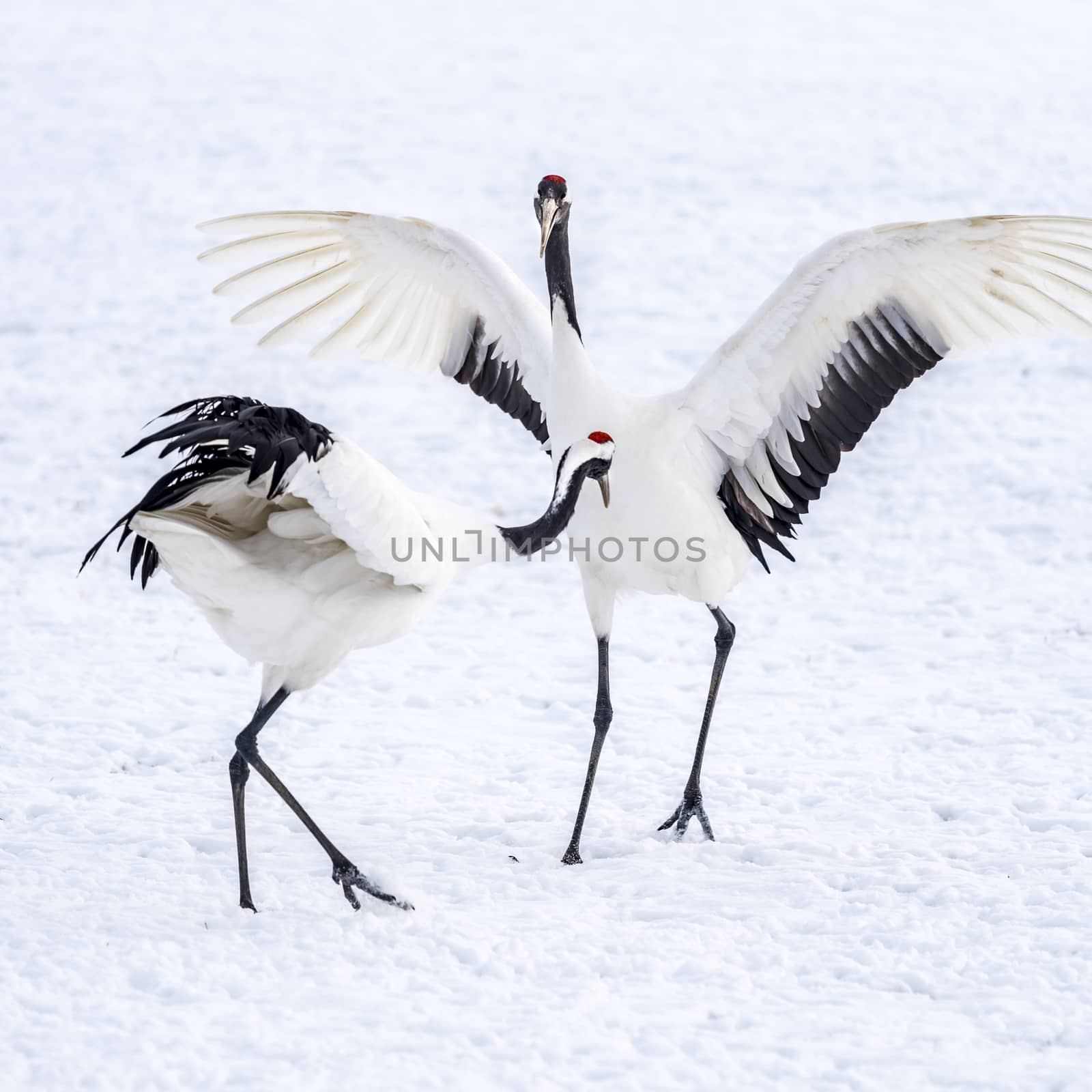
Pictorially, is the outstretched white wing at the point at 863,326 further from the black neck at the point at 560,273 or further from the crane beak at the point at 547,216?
the crane beak at the point at 547,216

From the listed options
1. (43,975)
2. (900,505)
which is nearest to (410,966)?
(43,975)

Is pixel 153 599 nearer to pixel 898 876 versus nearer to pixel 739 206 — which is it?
pixel 898 876

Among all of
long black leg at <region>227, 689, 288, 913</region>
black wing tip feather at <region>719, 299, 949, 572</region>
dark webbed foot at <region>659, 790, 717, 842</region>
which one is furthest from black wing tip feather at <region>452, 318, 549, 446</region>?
long black leg at <region>227, 689, 288, 913</region>

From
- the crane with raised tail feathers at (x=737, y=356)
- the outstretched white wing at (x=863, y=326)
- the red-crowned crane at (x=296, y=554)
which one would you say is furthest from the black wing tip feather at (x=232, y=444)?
the outstretched white wing at (x=863, y=326)

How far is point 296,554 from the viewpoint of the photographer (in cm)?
376

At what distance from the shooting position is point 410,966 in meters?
3.54

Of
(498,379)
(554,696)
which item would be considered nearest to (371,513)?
(498,379)

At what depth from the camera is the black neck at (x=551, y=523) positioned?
12.9 ft

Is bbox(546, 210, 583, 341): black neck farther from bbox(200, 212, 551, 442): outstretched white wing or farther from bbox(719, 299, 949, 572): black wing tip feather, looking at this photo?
bbox(719, 299, 949, 572): black wing tip feather

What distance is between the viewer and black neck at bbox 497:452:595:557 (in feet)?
12.9

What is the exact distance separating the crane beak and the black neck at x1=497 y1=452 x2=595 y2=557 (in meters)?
0.87

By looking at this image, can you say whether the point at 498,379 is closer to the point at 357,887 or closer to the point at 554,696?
the point at 554,696

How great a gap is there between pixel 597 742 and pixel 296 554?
1.37 meters

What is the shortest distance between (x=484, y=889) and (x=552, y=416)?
1.55m
